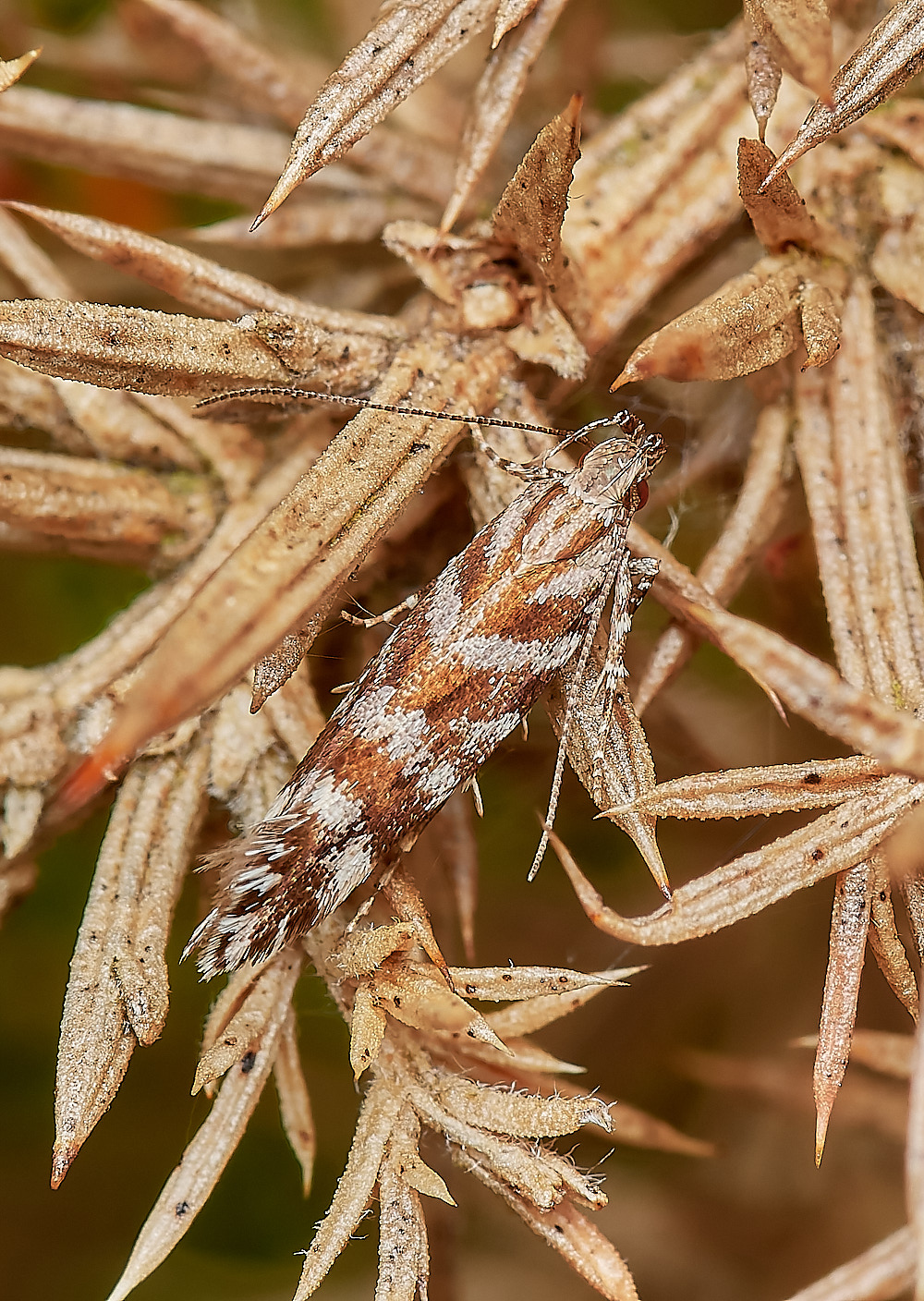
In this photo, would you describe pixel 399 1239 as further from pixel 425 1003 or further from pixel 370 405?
pixel 370 405

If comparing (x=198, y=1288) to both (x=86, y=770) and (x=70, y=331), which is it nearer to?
(x=86, y=770)

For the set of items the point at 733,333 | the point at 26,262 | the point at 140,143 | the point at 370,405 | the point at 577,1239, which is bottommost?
the point at 577,1239

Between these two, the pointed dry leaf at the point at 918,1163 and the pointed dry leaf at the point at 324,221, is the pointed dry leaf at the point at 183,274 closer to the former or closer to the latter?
the pointed dry leaf at the point at 324,221

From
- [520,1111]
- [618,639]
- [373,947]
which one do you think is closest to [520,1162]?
[520,1111]

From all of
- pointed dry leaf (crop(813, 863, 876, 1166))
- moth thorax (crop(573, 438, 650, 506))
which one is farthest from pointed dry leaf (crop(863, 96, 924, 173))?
pointed dry leaf (crop(813, 863, 876, 1166))

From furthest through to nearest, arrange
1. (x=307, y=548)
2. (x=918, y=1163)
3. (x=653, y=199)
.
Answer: (x=653, y=199) → (x=307, y=548) → (x=918, y=1163)

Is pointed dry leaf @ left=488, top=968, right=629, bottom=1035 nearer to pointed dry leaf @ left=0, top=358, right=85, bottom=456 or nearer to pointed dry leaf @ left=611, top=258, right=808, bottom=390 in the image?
pointed dry leaf @ left=611, top=258, right=808, bottom=390

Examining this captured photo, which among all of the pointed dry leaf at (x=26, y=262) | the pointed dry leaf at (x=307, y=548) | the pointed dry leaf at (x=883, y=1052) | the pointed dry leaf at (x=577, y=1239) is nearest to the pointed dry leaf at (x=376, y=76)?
the pointed dry leaf at (x=307, y=548)
